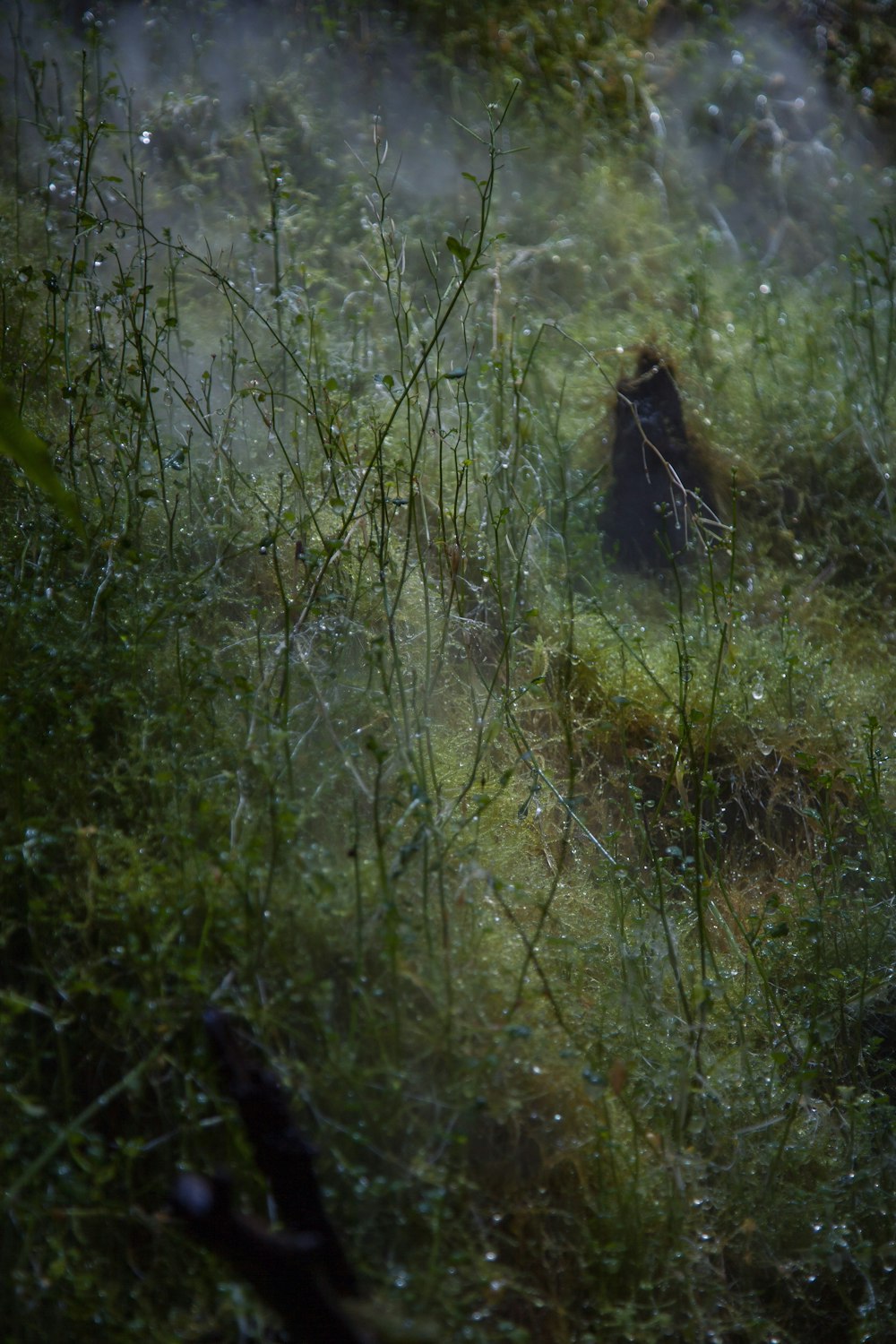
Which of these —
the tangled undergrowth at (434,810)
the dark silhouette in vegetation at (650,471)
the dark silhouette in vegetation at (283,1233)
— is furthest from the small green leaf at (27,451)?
the dark silhouette in vegetation at (650,471)

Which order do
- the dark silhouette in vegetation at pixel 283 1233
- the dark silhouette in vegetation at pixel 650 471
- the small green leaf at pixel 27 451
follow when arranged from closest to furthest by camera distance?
the dark silhouette in vegetation at pixel 283 1233 → the small green leaf at pixel 27 451 → the dark silhouette in vegetation at pixel 650 471

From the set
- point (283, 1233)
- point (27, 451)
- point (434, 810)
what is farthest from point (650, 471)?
point (283, 1233)

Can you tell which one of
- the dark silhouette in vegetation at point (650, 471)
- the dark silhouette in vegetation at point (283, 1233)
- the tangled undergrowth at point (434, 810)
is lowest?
the dark silhouette in vegetation at point (283, 1233)

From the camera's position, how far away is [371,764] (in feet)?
6.81

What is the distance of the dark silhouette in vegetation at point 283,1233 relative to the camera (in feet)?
4.17

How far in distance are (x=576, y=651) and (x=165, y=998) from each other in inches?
60.5

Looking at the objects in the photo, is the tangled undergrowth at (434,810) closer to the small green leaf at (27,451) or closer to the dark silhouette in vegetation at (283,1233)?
the small green leaf at (27,451)

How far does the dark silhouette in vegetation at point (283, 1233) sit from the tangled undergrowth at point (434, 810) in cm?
12

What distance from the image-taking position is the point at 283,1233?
1385 millimetres

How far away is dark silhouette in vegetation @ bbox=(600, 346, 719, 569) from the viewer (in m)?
3.43

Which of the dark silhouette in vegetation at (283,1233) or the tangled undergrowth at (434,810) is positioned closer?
the dark silhouette in vegetation at (283,1233)

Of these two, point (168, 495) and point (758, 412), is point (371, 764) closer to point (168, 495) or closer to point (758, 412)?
point (168, 495)

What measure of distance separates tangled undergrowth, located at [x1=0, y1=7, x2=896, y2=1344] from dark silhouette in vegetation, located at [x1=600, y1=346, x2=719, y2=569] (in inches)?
5.6

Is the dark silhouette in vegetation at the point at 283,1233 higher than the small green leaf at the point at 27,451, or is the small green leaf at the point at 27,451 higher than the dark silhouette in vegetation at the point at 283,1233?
the small green leaf at the point at 27,451
